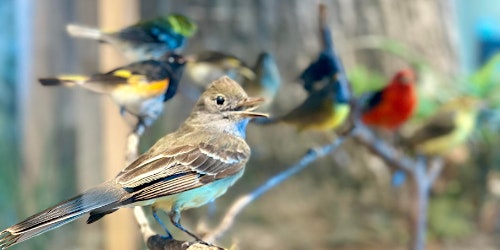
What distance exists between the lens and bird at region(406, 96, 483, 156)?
153 centimetres

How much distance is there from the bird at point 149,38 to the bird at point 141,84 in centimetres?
2

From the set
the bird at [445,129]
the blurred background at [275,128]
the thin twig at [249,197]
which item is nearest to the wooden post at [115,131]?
the blurred background at [275,128]

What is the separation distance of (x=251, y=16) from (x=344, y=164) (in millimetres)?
562

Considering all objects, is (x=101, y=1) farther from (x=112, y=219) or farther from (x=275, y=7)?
(x=275, y=7)

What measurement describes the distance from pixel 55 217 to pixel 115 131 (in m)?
0.38

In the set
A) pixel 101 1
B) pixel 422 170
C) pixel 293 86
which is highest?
pixel 101 1

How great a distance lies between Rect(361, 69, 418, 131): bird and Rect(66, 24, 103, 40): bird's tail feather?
66 cm

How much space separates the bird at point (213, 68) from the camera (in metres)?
0.77

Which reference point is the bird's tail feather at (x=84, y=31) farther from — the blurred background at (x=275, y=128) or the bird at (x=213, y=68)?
the bird at (x=213, y=68)

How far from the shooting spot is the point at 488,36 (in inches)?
→ 109

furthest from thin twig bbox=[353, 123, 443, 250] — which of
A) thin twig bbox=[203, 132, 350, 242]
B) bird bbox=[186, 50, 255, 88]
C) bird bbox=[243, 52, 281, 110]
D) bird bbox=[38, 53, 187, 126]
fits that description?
bird bbox=[38, 53, 187, 126]

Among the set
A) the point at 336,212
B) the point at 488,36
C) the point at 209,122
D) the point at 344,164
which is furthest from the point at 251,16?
the point at 488,36

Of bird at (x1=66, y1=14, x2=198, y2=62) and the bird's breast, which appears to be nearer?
the bird's breast

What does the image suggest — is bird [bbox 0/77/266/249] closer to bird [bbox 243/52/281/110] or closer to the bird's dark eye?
the bird's dark eye
